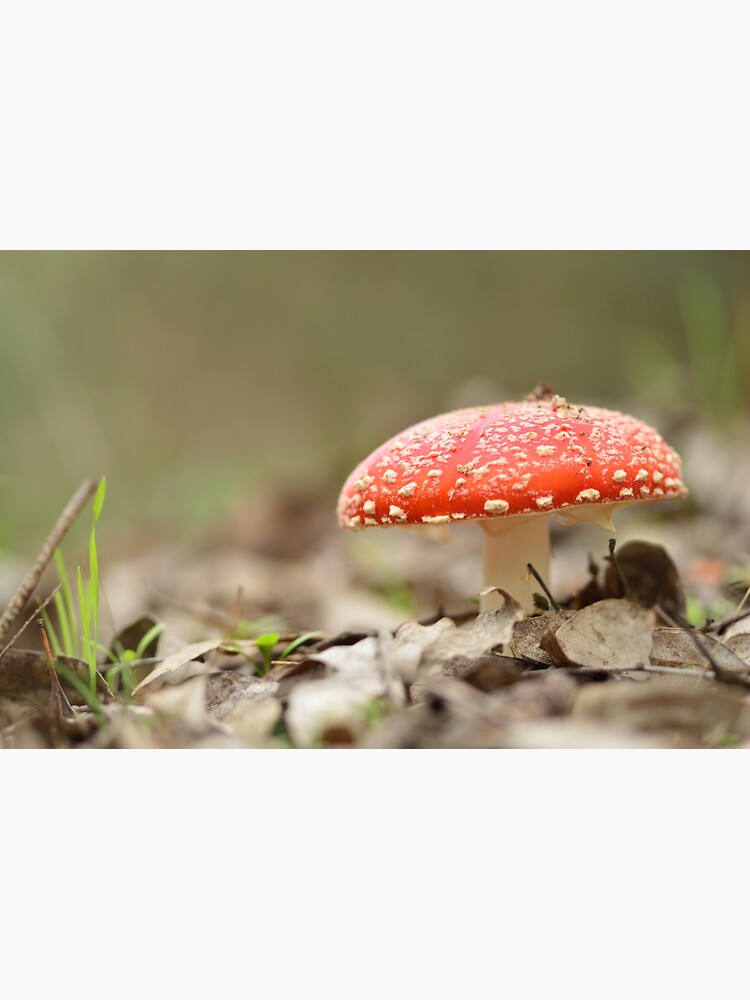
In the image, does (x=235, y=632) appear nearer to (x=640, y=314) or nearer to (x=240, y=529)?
(x=240, y=529)

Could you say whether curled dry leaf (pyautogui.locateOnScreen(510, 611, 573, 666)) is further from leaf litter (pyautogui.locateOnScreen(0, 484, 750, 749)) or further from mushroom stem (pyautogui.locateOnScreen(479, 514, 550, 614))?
mushroom stem (pyautogui.locateOnScreen(479, 514, 550, 614))

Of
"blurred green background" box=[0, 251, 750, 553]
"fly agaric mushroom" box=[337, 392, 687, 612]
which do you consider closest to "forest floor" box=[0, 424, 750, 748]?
"fly agaric mushroom" box=[337, 392, 687, 612]

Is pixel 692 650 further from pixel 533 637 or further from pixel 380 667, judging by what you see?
pixel 380 667

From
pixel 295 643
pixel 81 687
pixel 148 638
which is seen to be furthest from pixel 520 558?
pixel 81 687

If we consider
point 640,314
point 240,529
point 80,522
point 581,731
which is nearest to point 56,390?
point 80,522

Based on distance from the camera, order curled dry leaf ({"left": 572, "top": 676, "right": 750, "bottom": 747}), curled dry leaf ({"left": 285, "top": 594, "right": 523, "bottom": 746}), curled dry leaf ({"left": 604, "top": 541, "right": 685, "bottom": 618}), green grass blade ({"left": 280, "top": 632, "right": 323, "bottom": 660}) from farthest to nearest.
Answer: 1. curled dry leaf ({"left": 604, "top": 541, "right": 685, "bottom": 618})
2. green grass blade ({"left": 280, "top": 632, "right": 323, "bottom": 660})
3. curled dry leaf ({"left": 285, "top": 594, "right": 523, "bottom": 746})
4. curled dry leaf ({"left": 572, "top": 676, "right": 750, "bottom": 747})

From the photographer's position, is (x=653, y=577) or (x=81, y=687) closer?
(x=81, y=687)
